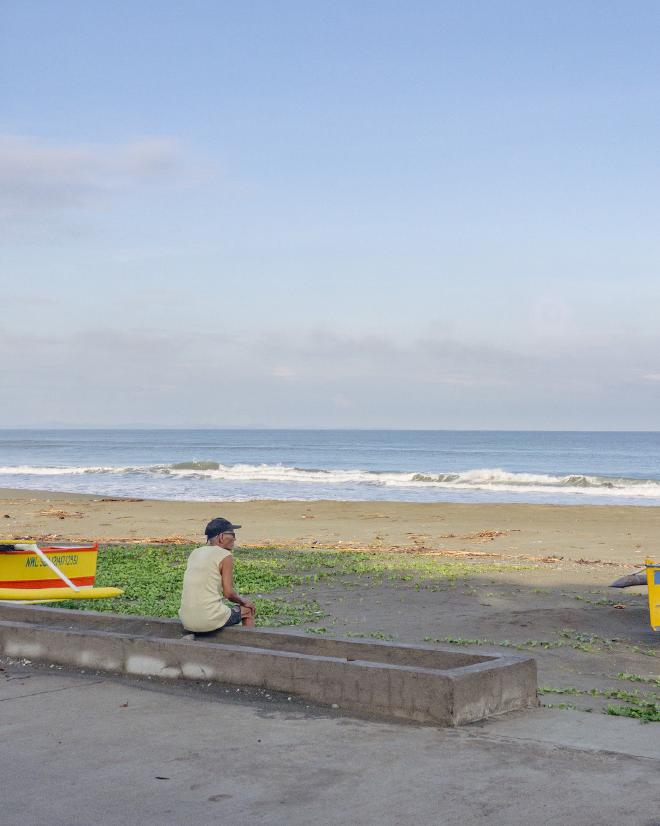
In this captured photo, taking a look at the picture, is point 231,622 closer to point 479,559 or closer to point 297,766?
point 297,766

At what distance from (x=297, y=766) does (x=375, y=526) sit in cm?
2005

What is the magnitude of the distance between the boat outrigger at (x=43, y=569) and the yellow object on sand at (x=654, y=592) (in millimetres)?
5748

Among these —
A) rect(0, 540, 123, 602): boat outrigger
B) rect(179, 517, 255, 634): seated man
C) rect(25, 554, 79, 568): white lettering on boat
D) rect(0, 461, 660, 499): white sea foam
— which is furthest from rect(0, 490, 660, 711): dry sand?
rect(0, 461, 660, 499): white sea foam

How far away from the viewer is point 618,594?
13.4 m

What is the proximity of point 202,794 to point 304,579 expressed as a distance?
30.6 feet

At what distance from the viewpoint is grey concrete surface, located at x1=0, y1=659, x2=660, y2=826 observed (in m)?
5.08

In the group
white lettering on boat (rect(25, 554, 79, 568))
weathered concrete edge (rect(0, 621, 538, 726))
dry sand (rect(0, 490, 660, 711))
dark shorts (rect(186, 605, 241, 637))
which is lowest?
dry sand (rect(0, 490, 660, 711))

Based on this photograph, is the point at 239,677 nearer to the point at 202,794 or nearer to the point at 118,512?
the point at 202,794

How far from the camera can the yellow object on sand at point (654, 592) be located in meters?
9.87

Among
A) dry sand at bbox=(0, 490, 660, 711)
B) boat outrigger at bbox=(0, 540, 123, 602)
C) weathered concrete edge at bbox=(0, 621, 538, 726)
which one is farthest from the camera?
boat outrigger at bbox=(0, 540, 123, 602)

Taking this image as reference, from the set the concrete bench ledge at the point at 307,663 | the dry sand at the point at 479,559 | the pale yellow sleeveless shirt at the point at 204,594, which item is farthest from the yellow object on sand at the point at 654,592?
the pale yellow sleeveless shirt at the point at 204,594

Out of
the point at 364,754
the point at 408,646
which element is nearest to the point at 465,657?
the point at 408,646

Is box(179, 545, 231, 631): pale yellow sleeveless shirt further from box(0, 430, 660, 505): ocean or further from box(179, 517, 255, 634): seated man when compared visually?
box(0, 430, 660, 505): ocean

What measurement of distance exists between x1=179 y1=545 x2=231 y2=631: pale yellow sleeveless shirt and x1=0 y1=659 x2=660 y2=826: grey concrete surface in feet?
3.24
